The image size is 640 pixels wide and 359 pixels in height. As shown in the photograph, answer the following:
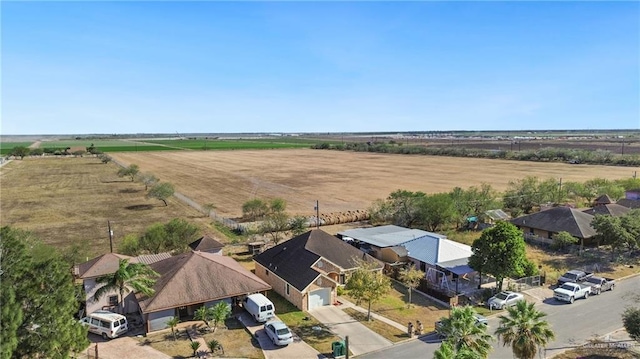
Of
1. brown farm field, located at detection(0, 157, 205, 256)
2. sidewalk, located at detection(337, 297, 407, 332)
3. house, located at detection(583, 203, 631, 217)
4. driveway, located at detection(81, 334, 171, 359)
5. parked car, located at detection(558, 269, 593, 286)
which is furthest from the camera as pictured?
brown farm field, located at detection(0, 157, 205, 256)

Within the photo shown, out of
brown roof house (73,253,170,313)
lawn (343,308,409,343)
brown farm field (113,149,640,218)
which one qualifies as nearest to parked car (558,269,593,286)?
lawn (343,308,409,343)

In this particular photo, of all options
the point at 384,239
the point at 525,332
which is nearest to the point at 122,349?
the point at 525,332

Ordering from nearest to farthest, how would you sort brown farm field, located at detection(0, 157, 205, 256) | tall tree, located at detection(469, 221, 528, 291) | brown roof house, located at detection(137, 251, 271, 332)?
brown roof house, located at detection(137, 251, 271, 332)
tall tree, located at detection(469, 221, 528, 291)
brown farm field, located at detection(0, 157, 205, 256)

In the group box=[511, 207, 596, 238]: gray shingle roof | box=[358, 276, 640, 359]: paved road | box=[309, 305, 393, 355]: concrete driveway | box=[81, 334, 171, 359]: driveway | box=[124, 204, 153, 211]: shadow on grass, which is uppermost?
box=[511, 207, 596, 238]: gray shingle roof

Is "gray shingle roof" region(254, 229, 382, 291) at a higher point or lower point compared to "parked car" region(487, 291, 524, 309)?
higher

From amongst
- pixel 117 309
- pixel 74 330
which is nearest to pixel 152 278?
pixel 117 309

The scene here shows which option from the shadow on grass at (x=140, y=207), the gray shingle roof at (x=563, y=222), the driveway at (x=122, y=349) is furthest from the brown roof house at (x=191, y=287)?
the shadow on grass at (x=140, y=207)

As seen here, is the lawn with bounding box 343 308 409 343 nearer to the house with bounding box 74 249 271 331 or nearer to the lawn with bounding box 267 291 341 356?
the lawn with bounding box 267 291 341 356

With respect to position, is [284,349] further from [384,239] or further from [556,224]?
[556,224]
